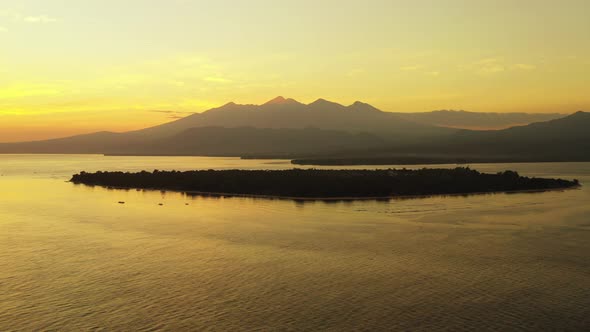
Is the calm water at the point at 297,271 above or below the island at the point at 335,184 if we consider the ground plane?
below

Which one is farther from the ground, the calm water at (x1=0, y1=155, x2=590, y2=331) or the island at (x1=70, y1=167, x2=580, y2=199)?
the island at (x1=70, y1=167, x2=580, y2=199)

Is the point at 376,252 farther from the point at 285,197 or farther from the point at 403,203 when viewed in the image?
the point at 285,197

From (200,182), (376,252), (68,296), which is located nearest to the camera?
(68,296)

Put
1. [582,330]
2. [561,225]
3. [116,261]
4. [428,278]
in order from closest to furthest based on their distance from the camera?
[582,330], [428,278], [116,261], [561,225]

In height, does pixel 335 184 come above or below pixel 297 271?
above

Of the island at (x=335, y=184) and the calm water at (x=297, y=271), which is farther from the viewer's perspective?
the island at (x=335, y=184)

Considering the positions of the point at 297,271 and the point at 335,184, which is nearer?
the point at 297,271

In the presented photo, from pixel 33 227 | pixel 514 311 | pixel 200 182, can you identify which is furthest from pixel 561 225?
pixel 200 182

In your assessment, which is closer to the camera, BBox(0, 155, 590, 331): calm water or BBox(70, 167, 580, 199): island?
BBox(0, 155, 590, 331): calm water
